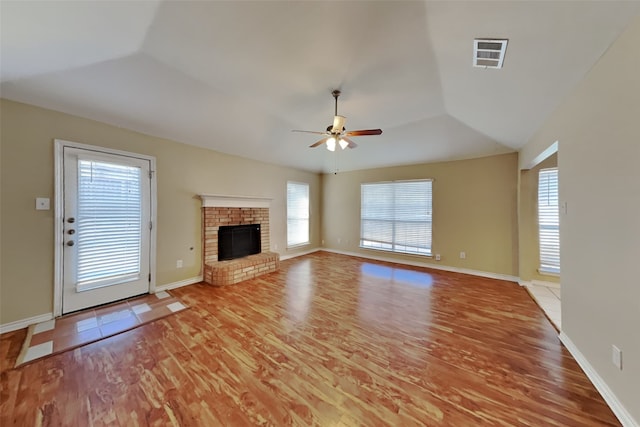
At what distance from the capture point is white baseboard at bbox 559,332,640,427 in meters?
1.39

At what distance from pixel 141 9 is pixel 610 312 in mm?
4094

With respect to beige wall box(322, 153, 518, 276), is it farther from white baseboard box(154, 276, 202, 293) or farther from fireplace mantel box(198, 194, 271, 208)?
white baseboard box(154, 276, 202, 293)

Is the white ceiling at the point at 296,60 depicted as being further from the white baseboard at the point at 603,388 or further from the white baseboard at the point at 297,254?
the white baseboard at the point at 297,254

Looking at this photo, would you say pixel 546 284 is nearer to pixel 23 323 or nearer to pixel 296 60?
pixel 296 60

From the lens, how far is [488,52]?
185 centimetres

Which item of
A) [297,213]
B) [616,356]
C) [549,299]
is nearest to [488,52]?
[616,356]

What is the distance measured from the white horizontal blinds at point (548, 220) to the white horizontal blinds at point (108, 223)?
6.51 metres

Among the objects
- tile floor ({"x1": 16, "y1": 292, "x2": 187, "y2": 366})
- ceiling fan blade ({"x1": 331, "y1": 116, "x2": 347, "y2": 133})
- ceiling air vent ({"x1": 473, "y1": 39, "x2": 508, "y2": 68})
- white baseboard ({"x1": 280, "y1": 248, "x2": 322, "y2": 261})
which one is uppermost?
ceiling air vent ({"x1": 473, "y1": 39, "x2": 508, "y2": 68})

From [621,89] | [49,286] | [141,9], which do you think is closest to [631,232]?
[621,89]

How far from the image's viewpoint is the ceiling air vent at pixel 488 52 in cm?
174

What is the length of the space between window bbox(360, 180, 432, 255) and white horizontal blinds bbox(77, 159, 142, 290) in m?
4.88

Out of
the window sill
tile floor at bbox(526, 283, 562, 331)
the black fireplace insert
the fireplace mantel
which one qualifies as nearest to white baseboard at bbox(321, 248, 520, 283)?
tile floor at bbox(526, 283, 562, 331)

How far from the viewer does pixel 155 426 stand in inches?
54.3

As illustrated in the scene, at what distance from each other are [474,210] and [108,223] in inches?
246
